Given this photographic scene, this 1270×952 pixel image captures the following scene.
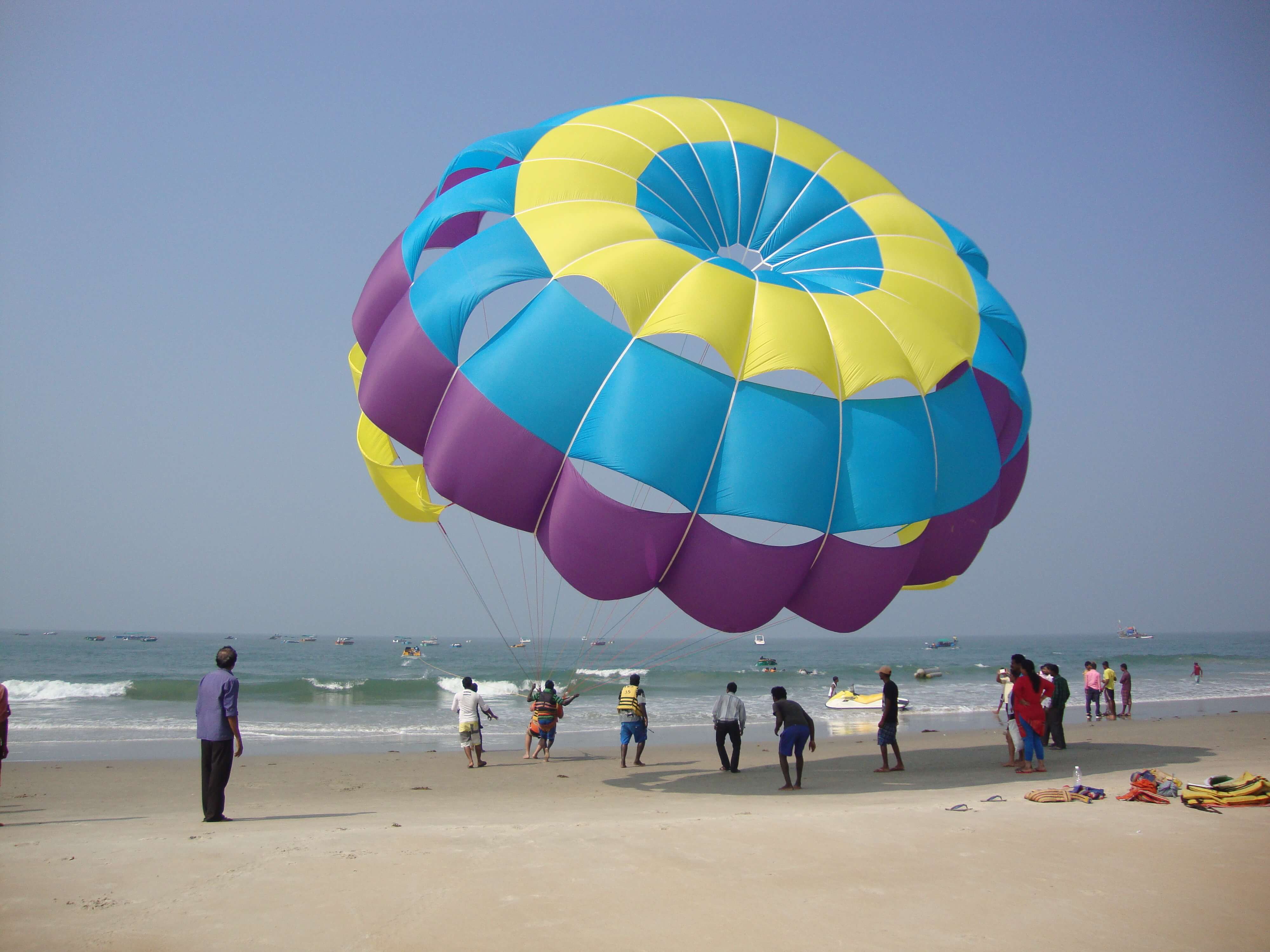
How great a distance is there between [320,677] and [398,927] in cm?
3811

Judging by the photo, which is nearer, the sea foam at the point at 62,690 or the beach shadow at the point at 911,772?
the beach shadow at the point at 911,772

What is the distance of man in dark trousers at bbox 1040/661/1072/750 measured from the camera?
11508 mm

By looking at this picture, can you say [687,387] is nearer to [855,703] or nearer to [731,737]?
[731,737]

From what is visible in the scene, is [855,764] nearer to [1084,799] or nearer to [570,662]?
[1084,799]

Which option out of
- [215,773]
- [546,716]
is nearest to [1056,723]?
[546,716]

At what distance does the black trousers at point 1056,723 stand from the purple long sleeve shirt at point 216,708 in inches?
396

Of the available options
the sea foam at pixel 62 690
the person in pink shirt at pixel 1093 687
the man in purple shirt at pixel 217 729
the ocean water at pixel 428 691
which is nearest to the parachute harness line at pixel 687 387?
the ocean water at pixel 428 691

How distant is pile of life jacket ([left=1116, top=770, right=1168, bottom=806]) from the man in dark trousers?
4.32 m

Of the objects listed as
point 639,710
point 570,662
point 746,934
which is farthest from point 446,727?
point 570,662

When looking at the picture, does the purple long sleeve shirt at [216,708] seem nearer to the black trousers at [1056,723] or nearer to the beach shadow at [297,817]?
the beach shadow at [297,817]

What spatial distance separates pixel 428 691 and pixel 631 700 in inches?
786

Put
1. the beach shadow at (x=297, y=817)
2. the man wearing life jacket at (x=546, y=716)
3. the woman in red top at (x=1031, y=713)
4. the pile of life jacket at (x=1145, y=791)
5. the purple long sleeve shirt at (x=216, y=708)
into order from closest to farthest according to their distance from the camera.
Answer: the purple long sleeve shirt at (x=216, y=708), the pile of life jacket at (x=1145, y=791), the beach shadow at (x=297, y=817), the woman in red top at (x=1031, y=713), the man wearing life jacket at (x=546, y=716)

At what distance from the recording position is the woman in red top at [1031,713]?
9.29 meters

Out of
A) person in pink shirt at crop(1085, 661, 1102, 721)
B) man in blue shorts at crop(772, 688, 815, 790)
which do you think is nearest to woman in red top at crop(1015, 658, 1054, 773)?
man in blue shorts at crop(772, 688, 815, 790)
